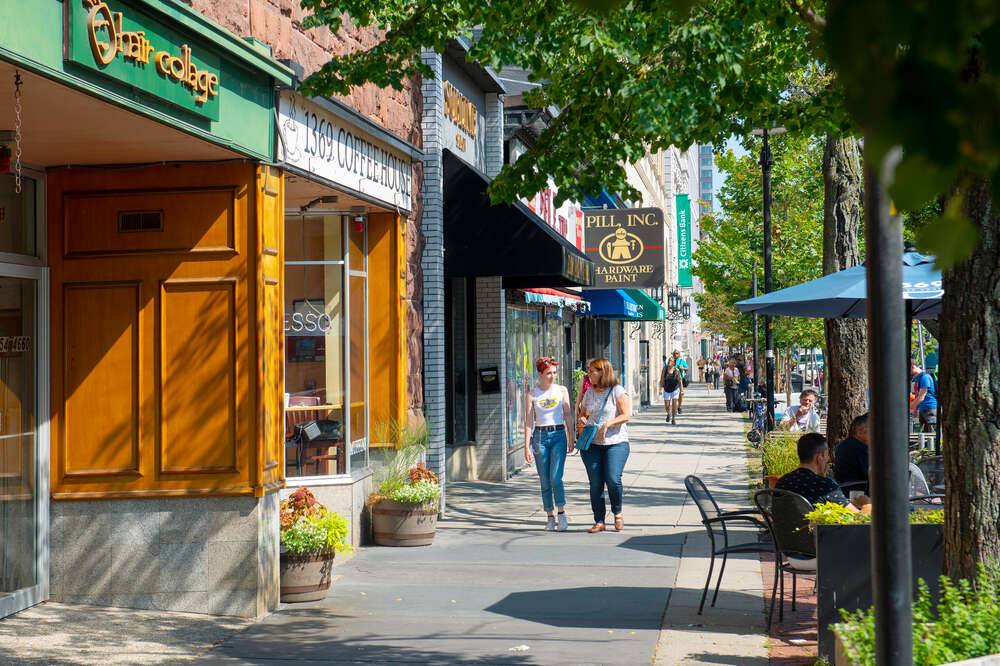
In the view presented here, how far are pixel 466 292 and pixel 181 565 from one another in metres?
8.35

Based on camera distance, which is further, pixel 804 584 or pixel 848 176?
pixel 848 176

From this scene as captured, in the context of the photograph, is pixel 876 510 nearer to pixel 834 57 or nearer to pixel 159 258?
pixel 834 57

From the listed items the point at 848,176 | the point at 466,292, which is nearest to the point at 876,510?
the point at 848,176

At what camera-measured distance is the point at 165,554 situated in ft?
24.5

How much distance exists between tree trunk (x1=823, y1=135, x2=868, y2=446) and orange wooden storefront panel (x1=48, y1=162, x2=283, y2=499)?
7718 mm

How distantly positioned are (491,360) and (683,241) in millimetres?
30001

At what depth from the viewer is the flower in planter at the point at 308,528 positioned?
7.87 m

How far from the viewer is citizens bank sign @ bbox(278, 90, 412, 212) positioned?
8234 mm

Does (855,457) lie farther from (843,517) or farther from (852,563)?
(852,563)

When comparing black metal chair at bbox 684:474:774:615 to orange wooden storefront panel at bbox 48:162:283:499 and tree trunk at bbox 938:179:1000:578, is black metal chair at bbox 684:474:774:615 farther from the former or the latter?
orange wooden storefront panel at bbox 48:162:283:499

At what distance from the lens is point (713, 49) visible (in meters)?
7.67

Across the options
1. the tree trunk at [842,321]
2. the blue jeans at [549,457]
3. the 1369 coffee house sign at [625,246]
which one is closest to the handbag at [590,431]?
the blue jeans at [549,457]

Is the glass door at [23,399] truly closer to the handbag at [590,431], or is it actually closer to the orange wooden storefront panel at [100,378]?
the orange wooden storefront panel at [100,378]

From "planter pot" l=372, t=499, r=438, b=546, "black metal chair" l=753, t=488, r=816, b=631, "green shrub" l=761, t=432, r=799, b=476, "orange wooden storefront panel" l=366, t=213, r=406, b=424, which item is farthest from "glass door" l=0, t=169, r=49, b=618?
"green shrub" l=761, t=432, r=799, b=476
